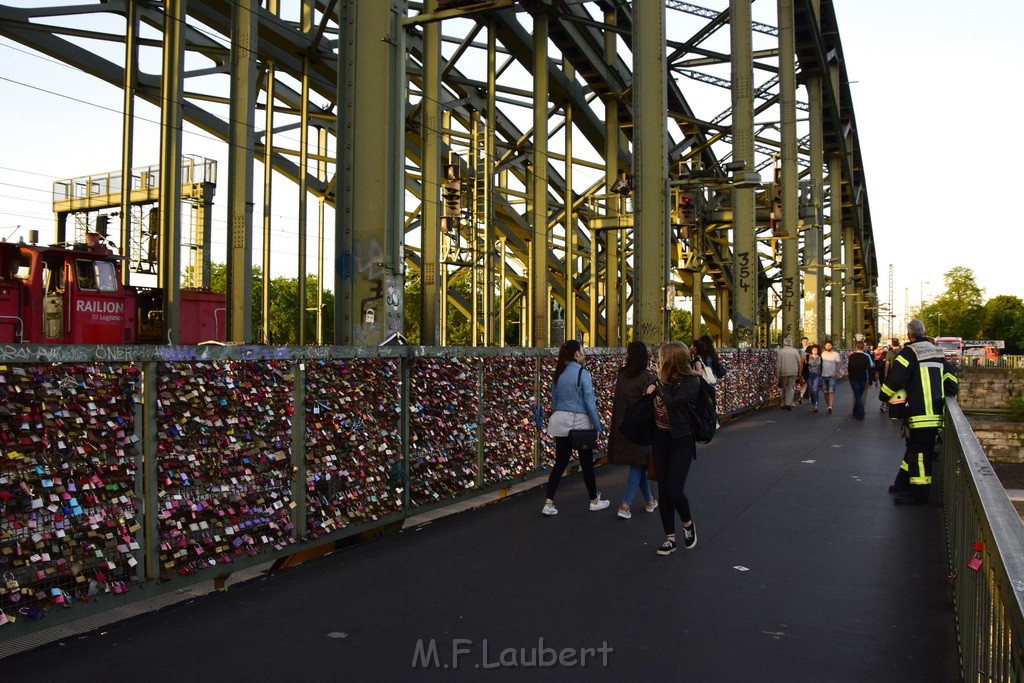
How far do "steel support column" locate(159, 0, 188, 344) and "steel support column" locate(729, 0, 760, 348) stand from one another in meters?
15.7

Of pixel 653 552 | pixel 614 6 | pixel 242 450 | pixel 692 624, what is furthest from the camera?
pixel 614 6

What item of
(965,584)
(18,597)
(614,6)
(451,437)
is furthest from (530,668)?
(614,6)

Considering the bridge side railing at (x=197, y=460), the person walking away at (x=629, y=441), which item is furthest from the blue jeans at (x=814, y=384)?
the bridge side railing at (x=197, y=460)

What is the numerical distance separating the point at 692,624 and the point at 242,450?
3.20 metres

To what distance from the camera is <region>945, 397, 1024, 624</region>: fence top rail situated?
2843mm

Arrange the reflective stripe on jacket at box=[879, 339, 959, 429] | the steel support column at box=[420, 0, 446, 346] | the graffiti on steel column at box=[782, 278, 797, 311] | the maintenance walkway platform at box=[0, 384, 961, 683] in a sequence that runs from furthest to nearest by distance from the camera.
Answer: the graffiti on steel column at box=[782, 278, 797, 311] → the steel support column at box=[420, 0, 446, 346] → the reflective stripe on jacket at box=[879, 339, 959, 429] → the maintenance walkway platform at box=[0, 384, 961, 683]

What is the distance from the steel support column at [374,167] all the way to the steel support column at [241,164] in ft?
34.7

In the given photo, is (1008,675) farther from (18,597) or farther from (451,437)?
(451,437)

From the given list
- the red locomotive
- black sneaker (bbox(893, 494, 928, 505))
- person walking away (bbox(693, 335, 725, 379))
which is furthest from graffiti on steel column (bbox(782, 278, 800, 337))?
black sneaker (bbox(893, 494, 928, 505))

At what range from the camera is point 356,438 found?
25.5ft

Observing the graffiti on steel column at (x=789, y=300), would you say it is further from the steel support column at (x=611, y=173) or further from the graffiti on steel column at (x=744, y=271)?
the graffiti on steel column at (x=744, y=271)

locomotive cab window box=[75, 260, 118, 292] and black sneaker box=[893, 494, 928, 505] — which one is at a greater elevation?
locomotive cab window box=[75, 260, 118, 292]

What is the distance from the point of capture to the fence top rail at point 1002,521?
9.33 feet

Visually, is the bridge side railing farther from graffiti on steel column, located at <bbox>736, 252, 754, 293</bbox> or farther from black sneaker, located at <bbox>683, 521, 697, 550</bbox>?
graffiti on steel column, located at <bbox>736, 252, 754, 293</bbox>
